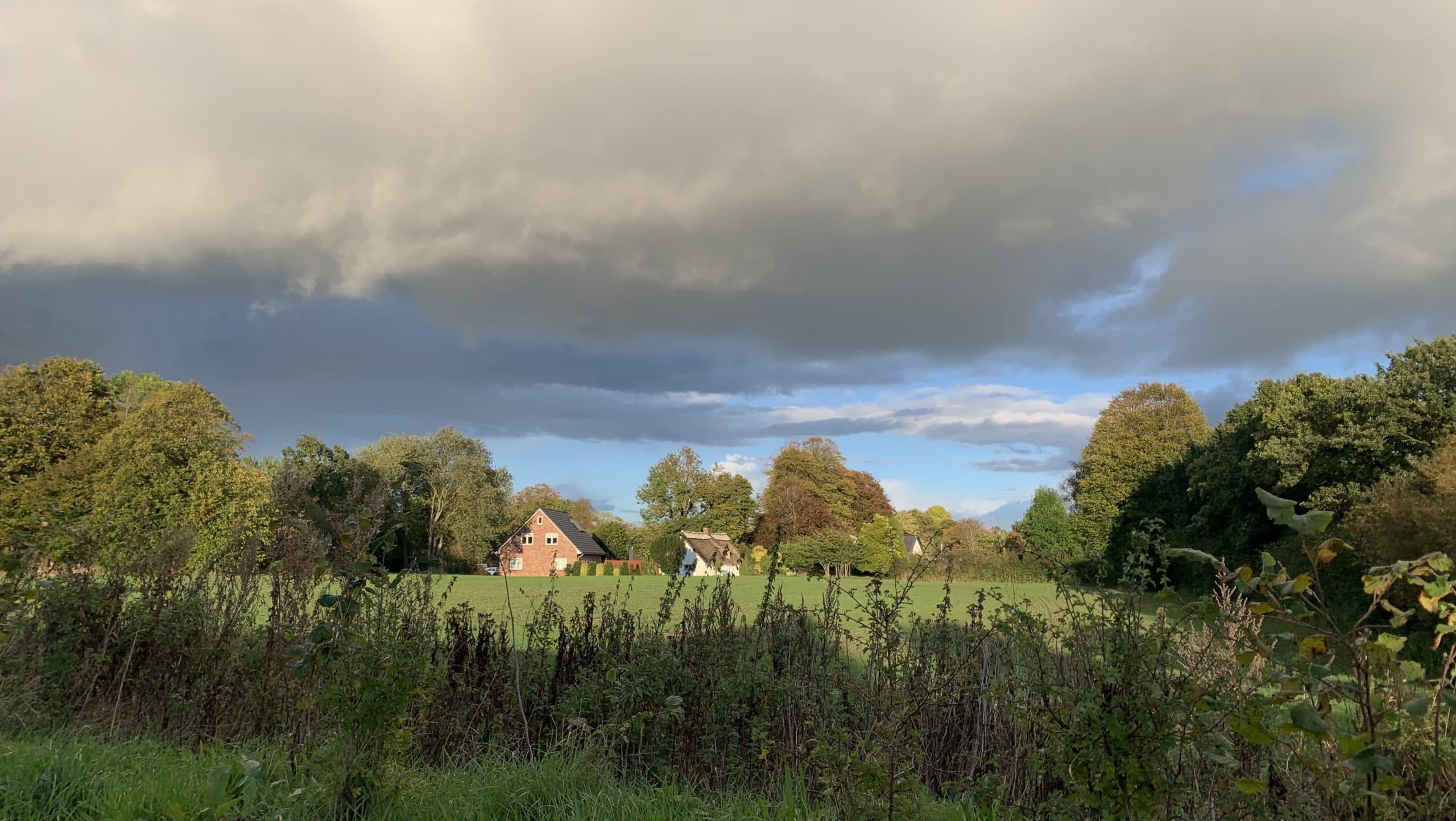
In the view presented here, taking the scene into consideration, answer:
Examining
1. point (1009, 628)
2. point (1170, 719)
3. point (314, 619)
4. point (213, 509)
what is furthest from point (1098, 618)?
point (213, 509)

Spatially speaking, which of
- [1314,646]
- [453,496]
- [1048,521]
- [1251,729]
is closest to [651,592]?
[1251,729]

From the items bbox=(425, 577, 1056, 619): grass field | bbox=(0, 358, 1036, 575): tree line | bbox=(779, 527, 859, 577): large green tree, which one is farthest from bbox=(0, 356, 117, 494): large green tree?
bbox=(779, 527, 859, 577): large green tree

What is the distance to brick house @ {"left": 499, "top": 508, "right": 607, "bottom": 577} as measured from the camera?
65562 millimetres

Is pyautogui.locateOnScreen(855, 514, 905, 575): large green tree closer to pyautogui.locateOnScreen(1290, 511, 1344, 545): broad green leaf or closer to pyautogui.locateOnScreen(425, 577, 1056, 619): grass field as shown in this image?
pyautogui.locateOnScreen(425, 577, 1056, 619): grass field

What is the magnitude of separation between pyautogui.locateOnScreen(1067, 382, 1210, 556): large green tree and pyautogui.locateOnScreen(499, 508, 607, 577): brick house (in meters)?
36.4

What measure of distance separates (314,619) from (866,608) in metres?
3.81

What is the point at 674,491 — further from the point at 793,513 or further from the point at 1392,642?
the point at 1392,642

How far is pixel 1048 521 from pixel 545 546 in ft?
124

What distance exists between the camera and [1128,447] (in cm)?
4675

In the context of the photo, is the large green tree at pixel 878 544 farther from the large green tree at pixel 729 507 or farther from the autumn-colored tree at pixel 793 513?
the large green tree at pixel 729 507

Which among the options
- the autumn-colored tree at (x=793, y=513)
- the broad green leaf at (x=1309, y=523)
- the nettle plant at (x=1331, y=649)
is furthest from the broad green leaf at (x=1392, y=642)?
the autumn-colored tree at (x=793, y=513)

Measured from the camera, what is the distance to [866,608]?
4723 millimetres

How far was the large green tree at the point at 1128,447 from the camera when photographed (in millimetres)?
45844

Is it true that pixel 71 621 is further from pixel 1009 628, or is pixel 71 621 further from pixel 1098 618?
pixel 1098 618
